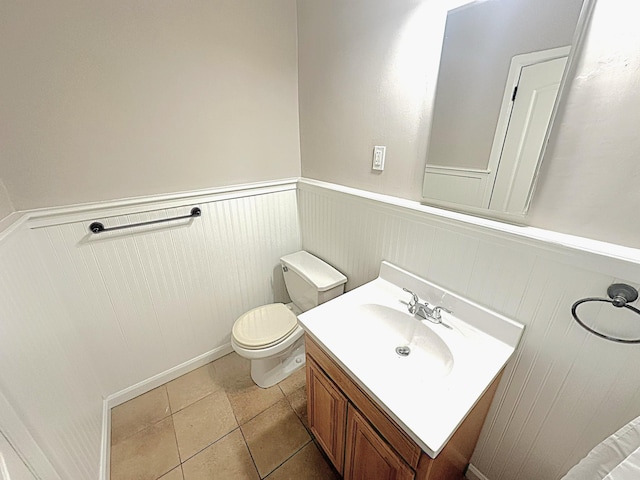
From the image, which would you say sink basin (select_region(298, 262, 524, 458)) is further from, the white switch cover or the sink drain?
the white switch cover

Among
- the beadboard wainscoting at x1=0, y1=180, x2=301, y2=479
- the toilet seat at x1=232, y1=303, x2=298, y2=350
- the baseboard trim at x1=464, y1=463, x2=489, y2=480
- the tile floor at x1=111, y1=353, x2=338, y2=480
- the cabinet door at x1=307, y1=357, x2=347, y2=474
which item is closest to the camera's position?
the beadboard wainscoting at x1=0, y1=180, x2=301, y2=479

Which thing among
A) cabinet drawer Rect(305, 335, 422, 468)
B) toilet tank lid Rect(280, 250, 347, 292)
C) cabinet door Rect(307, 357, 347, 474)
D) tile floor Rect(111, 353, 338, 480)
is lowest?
tile floor Rect(111, 353, 338, 480)

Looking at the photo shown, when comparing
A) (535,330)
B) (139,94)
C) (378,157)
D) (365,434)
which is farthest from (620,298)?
(139,94)

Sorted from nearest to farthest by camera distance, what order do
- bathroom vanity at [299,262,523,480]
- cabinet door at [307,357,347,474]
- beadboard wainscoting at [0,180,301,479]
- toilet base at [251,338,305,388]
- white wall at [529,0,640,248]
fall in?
white wall at [529,0,640,248], bathroom vanity at [299,262,523,480], beadboard wainscoting at [0,180,301,479], cabinet door at [307,357,347,474], toilet base at [251,338,305,388]

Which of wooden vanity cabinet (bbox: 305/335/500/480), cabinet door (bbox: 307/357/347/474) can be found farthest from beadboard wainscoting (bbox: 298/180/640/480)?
cabinet door (bbox: 307/357/347/474)

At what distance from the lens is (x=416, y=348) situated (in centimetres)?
106

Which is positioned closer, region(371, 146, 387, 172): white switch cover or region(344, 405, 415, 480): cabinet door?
region(344, 405, 415, 480): cabinet door

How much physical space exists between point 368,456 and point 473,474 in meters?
0.65

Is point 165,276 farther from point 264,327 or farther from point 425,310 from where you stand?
point 425,310

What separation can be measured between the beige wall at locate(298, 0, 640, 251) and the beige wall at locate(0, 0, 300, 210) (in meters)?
0.28

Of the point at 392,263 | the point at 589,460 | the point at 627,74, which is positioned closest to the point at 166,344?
the point at 392,263

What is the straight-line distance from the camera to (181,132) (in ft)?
4.41

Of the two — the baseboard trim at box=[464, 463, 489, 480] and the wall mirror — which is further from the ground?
the wall mirror

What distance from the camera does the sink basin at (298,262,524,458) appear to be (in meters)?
0.73
